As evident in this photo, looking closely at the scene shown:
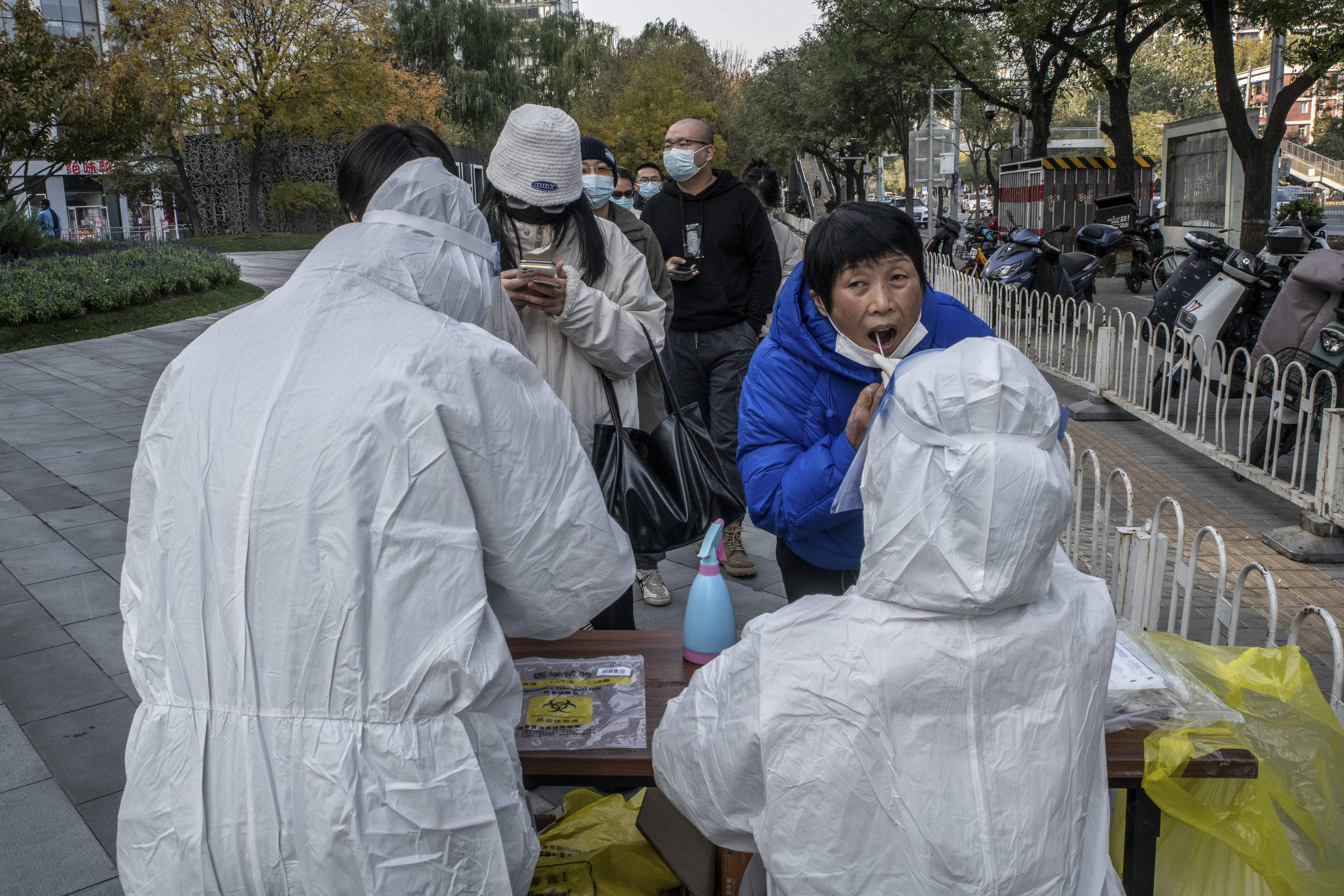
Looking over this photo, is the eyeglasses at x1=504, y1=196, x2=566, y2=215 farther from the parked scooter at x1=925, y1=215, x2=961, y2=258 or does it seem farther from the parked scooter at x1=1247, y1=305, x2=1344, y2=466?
the parked scooter at x1=925, y1=215, x2=961, y2=258

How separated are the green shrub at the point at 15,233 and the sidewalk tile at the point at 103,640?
39.6ft

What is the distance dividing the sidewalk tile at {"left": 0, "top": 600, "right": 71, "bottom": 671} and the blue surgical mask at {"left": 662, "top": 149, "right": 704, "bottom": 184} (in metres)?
3.16

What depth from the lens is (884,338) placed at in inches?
86.4

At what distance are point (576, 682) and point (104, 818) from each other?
5.29 feet

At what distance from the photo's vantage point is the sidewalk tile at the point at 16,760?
3.02 meters

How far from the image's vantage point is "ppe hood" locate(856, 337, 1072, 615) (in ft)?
4.43

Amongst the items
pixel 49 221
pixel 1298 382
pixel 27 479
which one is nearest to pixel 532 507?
pixel 1298 382

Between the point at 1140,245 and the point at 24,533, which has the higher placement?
the point at 1140,245

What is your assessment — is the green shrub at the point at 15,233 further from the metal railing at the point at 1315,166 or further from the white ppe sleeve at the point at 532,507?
the metal railing at the point at 1315,166

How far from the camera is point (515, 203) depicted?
2.89 meters

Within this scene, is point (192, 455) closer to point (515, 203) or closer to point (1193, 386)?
point (515, 203)

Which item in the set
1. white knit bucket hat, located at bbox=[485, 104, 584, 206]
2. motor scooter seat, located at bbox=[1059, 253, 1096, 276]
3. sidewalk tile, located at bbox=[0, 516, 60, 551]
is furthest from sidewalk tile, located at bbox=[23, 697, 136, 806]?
motor scooter seat, located at bbox=[1059, 253, 1096, 276]

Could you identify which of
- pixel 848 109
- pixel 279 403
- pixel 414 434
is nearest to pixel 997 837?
pixel 414 434

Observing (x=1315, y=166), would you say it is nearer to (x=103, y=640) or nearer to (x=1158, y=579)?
(x=1158, y=579)
